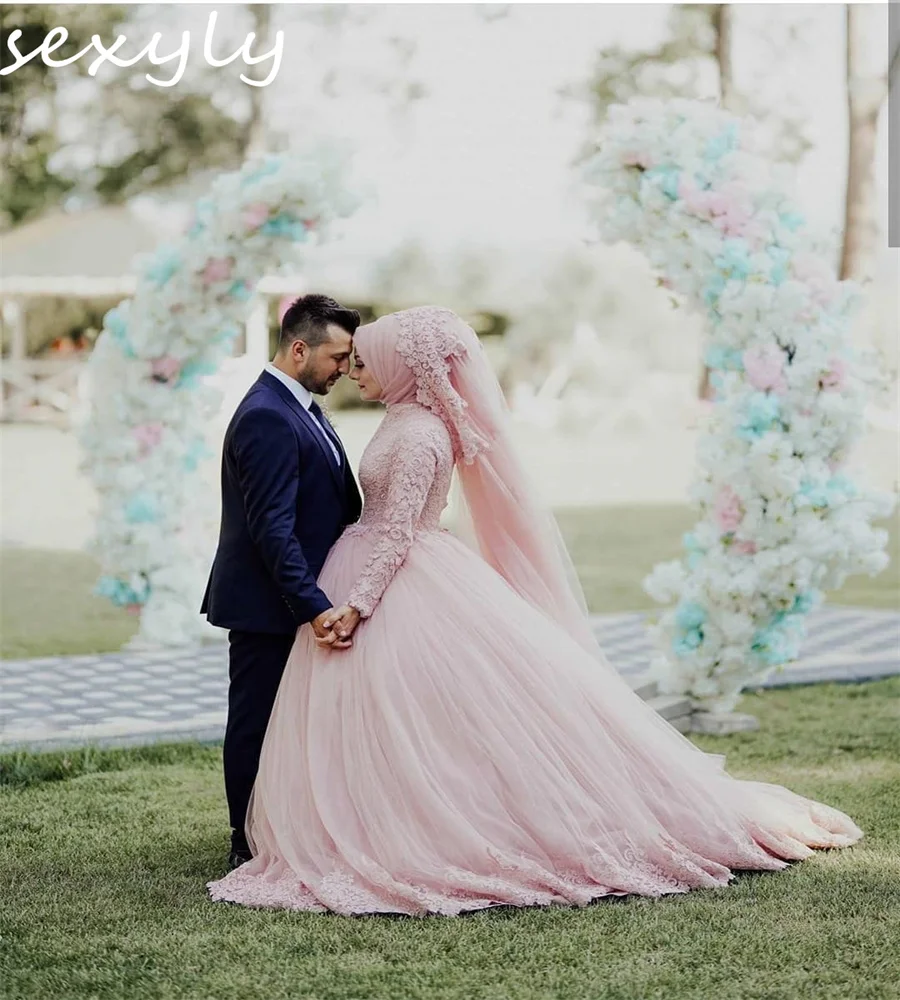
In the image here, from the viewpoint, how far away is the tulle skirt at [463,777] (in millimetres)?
4301

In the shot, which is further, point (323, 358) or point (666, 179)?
point (666, 179)

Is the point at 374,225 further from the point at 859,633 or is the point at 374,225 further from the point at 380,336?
the point at 380,336

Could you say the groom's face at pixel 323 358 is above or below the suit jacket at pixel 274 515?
above

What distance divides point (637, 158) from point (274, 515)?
2.92m

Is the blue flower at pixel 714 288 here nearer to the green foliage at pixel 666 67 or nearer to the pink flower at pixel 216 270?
the pink flower at pixel 216 270

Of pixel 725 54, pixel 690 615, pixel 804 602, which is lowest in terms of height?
pixel 690 615

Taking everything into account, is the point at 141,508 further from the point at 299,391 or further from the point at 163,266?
the point at 299,391

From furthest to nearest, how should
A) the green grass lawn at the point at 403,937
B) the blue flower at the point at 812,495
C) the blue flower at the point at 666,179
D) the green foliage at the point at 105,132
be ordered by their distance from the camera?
1. the green foliage at the point at 105,132
2. the blue flower at the point at 666,179
3. the blue flower at the point at 812,495
4. the green grass lawn at the point at 403,937

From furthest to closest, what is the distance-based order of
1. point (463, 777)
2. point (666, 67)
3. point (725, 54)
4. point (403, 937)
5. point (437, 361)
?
point (666, 67)
point (725, 54)
point (437, 361)
point (463, 777)
point (403, 937)

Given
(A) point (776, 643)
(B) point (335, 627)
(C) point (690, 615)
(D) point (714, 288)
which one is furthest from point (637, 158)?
(B) point (335, 627)

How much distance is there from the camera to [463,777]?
4.38 meters

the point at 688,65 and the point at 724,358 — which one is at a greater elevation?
the point at 688,65

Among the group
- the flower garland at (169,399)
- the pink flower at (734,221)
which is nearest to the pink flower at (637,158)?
the pink flower at (734,221)

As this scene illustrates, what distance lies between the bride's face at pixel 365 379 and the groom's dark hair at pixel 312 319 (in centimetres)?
13
